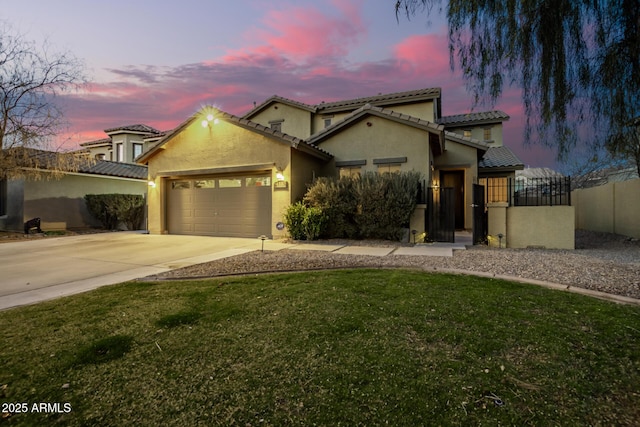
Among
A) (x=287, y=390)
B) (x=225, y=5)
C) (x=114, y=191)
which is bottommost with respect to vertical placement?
(x=287, y=390)

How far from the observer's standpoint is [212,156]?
13.2m

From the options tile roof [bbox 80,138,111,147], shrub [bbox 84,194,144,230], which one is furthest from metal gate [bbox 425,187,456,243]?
tile roof [bbox 80,138,111,147]

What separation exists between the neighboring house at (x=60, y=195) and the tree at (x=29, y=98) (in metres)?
1.42

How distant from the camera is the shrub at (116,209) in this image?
16.1m

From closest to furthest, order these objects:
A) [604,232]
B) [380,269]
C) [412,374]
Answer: [412,374]
[380,269]
[604,232]

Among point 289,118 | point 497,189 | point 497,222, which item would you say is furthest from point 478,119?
point 497,222

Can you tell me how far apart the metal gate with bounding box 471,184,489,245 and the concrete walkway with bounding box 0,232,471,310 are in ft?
3.70

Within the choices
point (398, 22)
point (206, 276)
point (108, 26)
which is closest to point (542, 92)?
point (398, 22)

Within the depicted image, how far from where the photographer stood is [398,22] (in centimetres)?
380

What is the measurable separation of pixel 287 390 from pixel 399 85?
240 inches

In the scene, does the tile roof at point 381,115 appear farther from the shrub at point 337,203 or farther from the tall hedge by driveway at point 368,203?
the shrub at point 337,203

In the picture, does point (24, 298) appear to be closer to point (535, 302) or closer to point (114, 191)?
point (535, 302)

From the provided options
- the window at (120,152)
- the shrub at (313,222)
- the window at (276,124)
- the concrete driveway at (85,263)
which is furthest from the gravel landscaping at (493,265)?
the window at (120,152)

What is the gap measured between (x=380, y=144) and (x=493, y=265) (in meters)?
7.56
